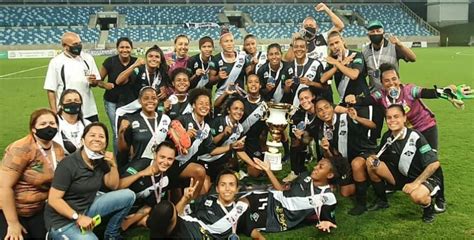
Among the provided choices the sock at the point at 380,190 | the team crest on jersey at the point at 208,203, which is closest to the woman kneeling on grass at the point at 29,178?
the team crest on jersey at the point at 208,203

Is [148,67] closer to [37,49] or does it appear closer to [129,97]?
[129,97]

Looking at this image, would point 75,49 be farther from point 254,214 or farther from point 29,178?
point 254,214

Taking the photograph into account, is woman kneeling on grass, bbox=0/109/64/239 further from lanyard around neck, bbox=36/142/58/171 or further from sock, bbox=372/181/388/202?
sock, bbox=372/181/388/202

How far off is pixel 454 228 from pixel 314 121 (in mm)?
1970

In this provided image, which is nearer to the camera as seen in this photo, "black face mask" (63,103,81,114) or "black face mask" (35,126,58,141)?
"black face mask" (35,126,58,141)

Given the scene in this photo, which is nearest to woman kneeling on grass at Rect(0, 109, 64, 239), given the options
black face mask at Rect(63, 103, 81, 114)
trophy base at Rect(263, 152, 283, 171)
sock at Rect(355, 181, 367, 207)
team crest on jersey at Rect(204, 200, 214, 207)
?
black face mask at Rect(63, 103, 81, 114)

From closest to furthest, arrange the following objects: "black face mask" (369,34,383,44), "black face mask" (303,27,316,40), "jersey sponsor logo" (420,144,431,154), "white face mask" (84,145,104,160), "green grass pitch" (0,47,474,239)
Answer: "white face mask" (84,145,104,160)
"green grass pitch" (0,47,474,239)
"jersey sponsor logo" (420,144,431,154)
"black face mask" (369,34,383,44)
"black face mask" (303,27,316,40)

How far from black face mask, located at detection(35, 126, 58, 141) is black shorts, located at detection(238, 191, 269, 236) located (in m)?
1.78

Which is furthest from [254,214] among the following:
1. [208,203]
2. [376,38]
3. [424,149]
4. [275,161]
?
[376,38]

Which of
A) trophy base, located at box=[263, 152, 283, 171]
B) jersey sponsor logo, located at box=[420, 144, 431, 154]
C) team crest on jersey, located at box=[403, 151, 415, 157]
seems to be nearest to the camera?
jersey sponsor logo, located at box=[420, 144, 431, 154]

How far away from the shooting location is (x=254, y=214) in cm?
430

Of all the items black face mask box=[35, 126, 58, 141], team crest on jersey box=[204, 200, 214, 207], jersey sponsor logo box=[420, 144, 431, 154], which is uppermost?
black face mask box=[35, 126, 58, 141]

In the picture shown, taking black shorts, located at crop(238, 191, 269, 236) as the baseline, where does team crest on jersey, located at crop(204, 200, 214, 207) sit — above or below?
above

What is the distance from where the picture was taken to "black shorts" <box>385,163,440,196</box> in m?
4.41
